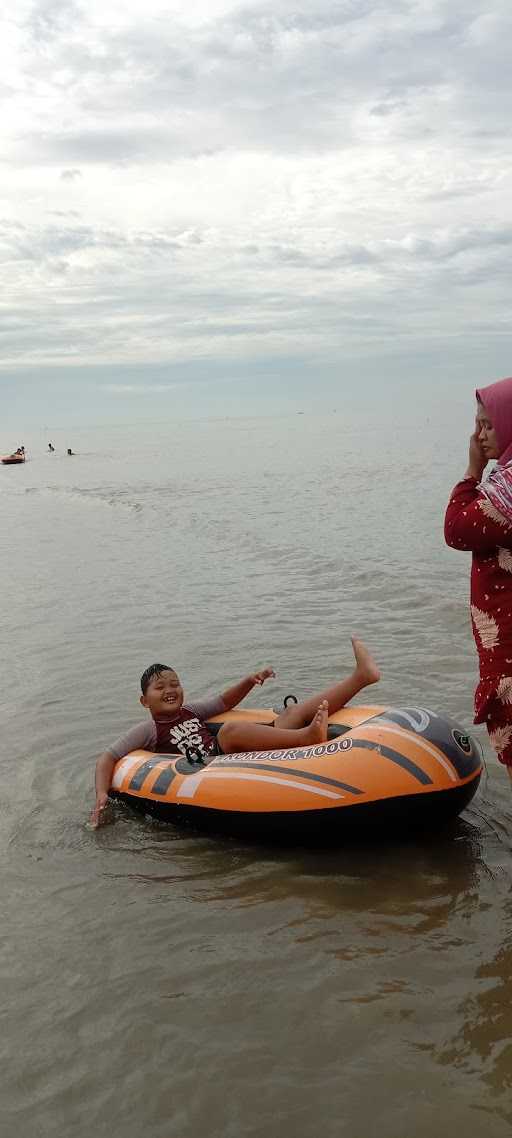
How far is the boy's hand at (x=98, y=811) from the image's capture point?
526 cm

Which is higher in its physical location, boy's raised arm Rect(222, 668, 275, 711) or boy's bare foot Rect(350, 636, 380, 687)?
boy's bare foot Rect(350, 636, 380, 687)

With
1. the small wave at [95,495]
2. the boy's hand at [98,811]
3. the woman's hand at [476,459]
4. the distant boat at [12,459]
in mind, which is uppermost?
the distant boat at [12,459]

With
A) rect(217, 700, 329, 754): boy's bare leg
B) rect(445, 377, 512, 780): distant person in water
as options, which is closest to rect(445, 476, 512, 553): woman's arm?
rect(445, 377, 512, 780): distant person in water

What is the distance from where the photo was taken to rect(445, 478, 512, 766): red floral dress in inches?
134

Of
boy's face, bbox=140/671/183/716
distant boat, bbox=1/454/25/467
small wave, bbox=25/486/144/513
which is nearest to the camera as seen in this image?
boy's face, bbox=140/671/183/716

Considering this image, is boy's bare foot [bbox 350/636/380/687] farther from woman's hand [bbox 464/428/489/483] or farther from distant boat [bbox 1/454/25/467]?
distant boat [bbox 1/454/25/467]

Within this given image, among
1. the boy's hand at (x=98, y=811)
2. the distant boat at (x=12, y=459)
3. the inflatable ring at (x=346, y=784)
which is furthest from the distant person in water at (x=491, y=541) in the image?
the distant boat at (x=12, y=459)

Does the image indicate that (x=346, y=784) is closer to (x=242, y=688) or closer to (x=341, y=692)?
(x=341, y=692)

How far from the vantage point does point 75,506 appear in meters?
25.0

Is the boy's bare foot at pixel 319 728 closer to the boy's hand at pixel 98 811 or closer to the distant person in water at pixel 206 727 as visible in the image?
the distant person in water at pixel 206 727

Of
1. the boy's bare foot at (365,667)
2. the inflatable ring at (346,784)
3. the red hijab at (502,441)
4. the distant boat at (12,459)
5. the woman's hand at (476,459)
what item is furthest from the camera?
the distant boat at (12,459)

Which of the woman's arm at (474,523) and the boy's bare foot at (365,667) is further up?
the woman's arm at (474,523)

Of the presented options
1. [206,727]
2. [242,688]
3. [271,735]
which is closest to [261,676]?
[242,688]

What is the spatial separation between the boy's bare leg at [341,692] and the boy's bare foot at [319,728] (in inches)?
10.2
